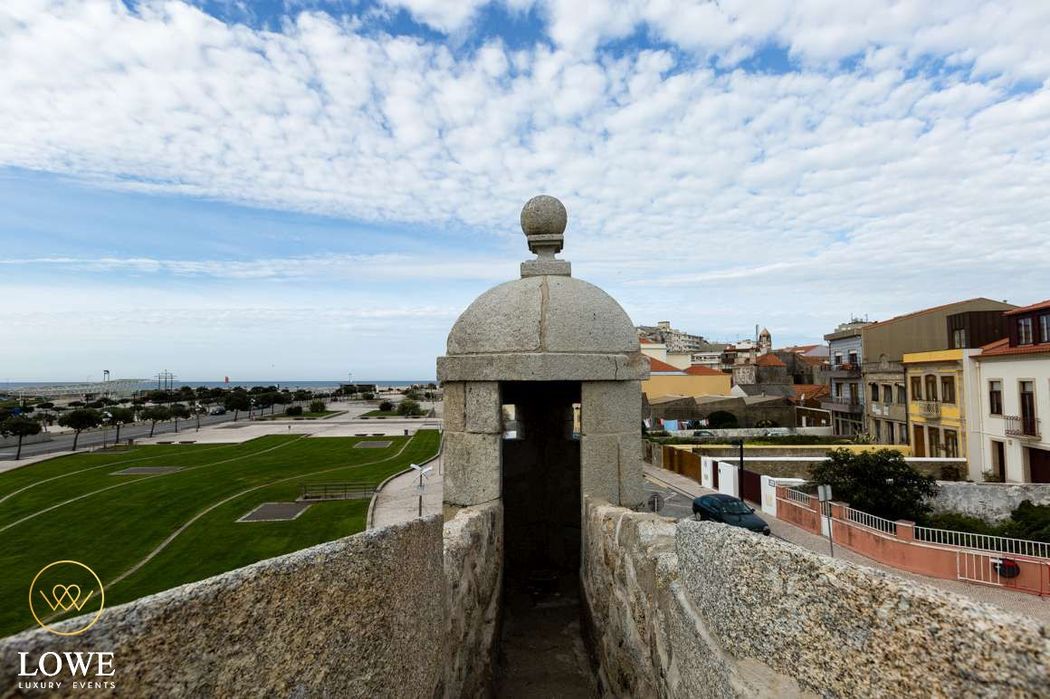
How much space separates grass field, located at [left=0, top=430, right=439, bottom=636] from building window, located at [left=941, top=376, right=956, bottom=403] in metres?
28.6

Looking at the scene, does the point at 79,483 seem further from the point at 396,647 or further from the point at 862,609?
the point at 862,609

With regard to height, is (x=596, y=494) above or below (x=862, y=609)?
below

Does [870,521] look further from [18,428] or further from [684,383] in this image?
[18,428]

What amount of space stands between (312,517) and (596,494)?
1872cm

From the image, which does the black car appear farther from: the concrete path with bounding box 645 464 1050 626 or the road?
the road

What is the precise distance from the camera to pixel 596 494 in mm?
6578

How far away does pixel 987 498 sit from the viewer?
1958 centimetres

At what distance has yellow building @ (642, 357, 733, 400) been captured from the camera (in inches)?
2130

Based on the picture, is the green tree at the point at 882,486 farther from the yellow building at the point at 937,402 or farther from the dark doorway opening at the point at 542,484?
the dark doorway opening at the point at 542,484

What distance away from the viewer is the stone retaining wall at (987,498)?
62.4ft

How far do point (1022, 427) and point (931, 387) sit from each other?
590 cm

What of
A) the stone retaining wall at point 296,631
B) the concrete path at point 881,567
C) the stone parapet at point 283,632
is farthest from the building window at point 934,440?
the stone parapet at point 283,632

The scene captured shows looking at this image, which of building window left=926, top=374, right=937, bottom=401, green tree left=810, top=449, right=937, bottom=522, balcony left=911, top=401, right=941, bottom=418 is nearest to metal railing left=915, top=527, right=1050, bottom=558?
green tree left=810, top=449, right=937, bottom=522

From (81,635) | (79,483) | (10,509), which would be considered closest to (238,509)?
(10,509)
